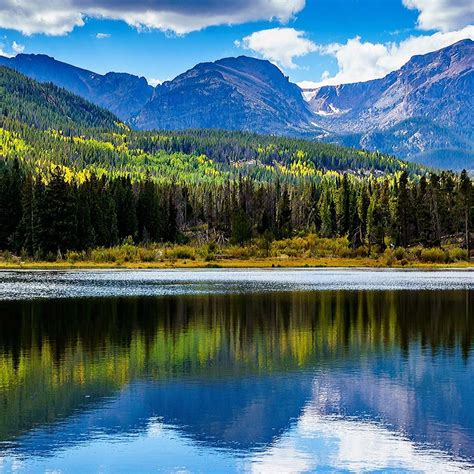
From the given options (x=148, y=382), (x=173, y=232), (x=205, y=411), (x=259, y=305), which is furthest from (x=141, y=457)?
(x=173, y=232)

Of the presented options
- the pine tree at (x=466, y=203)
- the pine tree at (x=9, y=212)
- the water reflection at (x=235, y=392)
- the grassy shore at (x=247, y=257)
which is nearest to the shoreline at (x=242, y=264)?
the grassy shore at (x=247, y=257)

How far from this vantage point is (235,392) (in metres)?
27.8

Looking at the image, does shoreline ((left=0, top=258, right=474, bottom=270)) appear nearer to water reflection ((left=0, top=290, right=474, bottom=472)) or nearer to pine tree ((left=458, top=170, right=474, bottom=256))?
pine tree ((left=458, top=170, right=474, bottom=256))

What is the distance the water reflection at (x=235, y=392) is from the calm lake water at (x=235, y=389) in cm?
8

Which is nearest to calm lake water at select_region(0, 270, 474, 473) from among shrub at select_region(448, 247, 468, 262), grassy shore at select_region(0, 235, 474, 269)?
grassy shore at select_region(0, 235, 474, 269)

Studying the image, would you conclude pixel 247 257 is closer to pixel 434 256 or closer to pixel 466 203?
pixel 434 256

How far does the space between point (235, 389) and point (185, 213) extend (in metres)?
170

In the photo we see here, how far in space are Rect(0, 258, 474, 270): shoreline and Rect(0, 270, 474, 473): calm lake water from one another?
2590 inches

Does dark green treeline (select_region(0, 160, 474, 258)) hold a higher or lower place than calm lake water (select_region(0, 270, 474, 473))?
higher

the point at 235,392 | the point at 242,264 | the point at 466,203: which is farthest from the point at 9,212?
the point at 235,392

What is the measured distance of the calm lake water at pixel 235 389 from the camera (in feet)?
68.3

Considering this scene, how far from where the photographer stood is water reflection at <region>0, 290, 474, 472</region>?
20.9 meters

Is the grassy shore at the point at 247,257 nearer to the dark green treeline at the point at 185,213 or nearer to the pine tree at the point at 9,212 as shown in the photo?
the dark green treeline at the point at 185,213

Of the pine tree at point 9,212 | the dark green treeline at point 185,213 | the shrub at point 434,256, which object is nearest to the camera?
the dark green treeline at point 185,213
